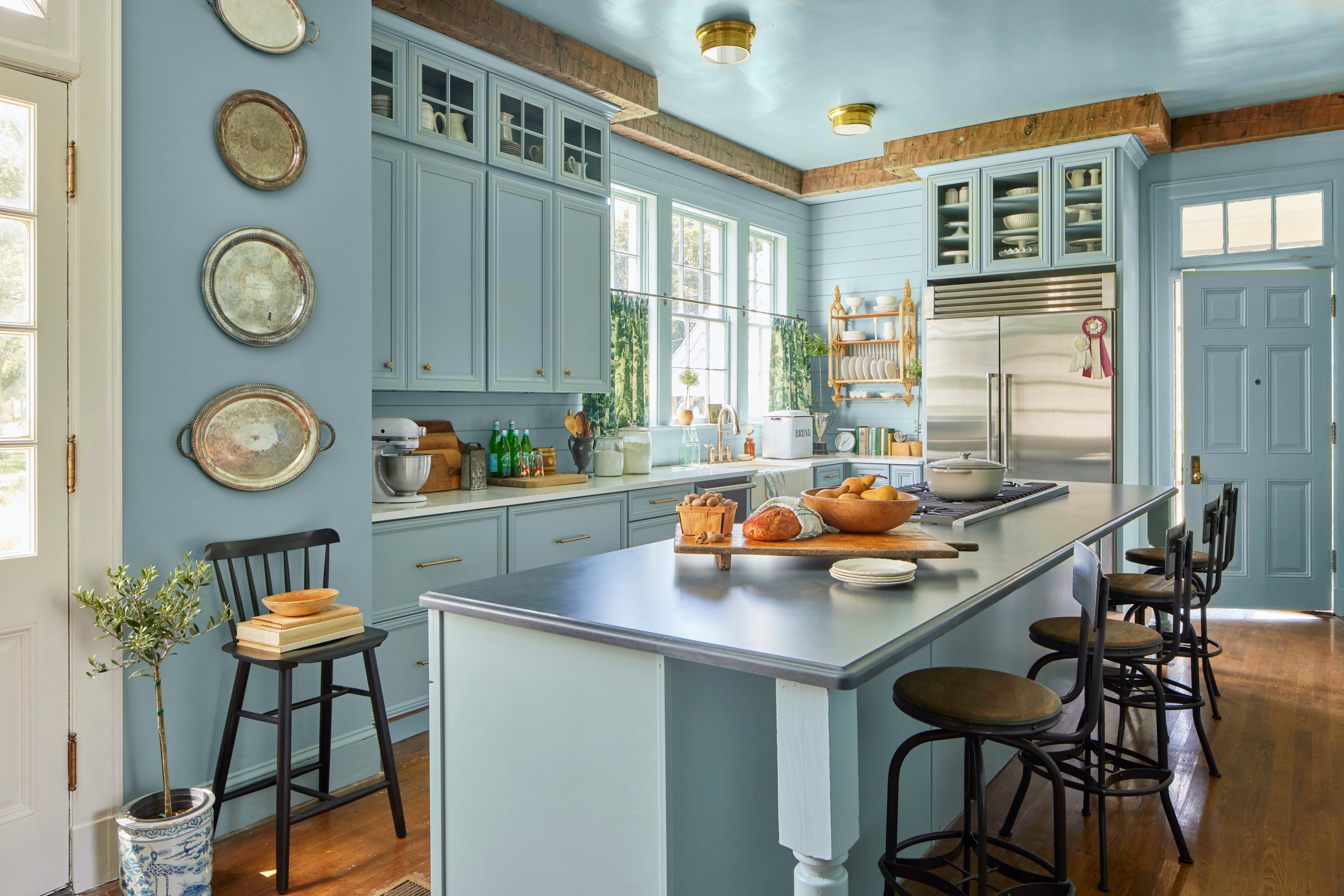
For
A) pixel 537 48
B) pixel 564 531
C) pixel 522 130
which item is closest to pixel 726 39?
pixel 537 48

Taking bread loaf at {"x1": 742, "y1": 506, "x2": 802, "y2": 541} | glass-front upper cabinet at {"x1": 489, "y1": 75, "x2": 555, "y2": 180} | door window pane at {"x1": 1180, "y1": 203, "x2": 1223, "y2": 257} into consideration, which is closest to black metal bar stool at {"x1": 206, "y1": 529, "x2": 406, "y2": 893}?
bread loaf at {"x1": 742, "y1": 506, "x2": 802, "y2": 541}

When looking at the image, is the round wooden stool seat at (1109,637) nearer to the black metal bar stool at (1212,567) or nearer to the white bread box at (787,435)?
the black metal bar stool at (1212,567)

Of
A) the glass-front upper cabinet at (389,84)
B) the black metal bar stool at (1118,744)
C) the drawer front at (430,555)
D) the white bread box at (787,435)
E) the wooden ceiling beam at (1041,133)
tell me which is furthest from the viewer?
the white bread box at (787,435)

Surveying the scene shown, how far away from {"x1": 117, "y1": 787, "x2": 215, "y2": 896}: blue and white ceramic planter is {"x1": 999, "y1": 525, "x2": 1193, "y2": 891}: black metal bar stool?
226cm

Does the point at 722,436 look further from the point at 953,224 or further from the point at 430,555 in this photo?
the point at 430,555

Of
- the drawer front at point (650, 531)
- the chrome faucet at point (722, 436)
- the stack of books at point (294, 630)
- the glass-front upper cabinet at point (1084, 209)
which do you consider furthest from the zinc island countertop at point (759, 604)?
the glass-front upper cabinet at point (1084, 209)

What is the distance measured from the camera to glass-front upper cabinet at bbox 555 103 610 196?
14.8 ft

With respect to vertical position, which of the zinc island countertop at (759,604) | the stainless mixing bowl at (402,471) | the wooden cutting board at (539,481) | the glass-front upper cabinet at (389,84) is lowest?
the zinc island countertop at (759,604)

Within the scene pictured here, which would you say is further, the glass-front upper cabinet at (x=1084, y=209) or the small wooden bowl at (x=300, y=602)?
the glass-front upper cabinet at (x=1084, y=209)

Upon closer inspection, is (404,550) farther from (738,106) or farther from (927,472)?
(738,106)

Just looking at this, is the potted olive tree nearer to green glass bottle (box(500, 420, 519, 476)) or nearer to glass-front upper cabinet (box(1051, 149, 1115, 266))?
green glass bottle (box(500, 420, 519, 476))

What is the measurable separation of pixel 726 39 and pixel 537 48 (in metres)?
0.89

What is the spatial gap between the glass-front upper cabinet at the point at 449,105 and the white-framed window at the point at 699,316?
2.03 metres

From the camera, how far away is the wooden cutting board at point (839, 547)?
215cm
